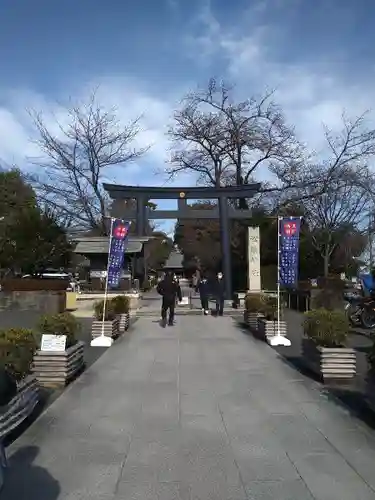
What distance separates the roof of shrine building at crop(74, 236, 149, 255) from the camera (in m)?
29.8

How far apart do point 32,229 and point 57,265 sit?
146 inches

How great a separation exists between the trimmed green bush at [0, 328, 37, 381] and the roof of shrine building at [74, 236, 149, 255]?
21.5m

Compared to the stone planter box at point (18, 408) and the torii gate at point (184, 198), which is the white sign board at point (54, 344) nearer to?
the stone planter box at point (18, 408)

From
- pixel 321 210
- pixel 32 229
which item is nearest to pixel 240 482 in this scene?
pixel 32 229

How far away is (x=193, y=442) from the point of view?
6.02 metres

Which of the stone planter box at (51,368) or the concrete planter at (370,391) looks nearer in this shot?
the concrete planter at (370,391)

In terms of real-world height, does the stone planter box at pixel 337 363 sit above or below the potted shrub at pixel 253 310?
below

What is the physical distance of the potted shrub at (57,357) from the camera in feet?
28.9

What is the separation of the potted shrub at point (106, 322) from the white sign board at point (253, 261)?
14.1 metres

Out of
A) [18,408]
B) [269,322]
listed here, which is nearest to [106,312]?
[269,322]

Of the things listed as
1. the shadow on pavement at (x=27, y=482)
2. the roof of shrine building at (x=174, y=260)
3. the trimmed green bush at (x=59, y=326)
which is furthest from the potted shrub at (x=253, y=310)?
the roof of shrine building at (x=174, y=260)

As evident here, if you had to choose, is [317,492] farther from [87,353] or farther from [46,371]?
[87,353]

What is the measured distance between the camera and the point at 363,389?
27.8 feet

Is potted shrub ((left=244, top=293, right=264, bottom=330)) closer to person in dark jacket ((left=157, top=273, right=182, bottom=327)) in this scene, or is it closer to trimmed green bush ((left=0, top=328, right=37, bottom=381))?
person in dark jacket ((left=157, top=273, right=182, bottom=327))
